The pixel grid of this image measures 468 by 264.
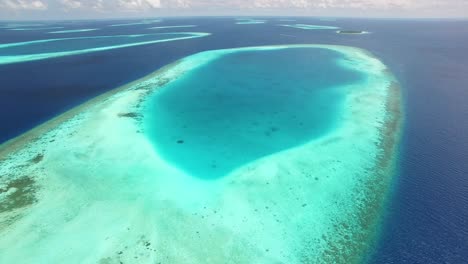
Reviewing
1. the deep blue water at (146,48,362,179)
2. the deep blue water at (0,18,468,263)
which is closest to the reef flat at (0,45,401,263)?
the deep blue water at (0,18,468,263)

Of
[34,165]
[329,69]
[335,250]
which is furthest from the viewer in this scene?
[329,69]

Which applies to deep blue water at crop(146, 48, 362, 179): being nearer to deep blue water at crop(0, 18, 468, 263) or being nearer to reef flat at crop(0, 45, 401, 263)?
reef flat at crop(0, 45, 401, 263)

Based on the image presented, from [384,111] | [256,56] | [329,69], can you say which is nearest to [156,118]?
[384,111]

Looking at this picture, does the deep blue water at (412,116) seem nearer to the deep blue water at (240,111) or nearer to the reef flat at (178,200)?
the reef flat at (178,200)

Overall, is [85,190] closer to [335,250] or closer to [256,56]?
[335,250]

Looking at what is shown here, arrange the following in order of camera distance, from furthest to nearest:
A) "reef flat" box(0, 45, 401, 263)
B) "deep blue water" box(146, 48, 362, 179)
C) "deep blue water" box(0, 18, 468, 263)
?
1. "deep blue water" box(146, 48, 362, 179)
2. "deep blue water" box(0, 18, 468, 263)
3. "reef flat" box(0, 45, 401, 263)

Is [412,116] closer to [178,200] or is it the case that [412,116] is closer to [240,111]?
[240,111]
